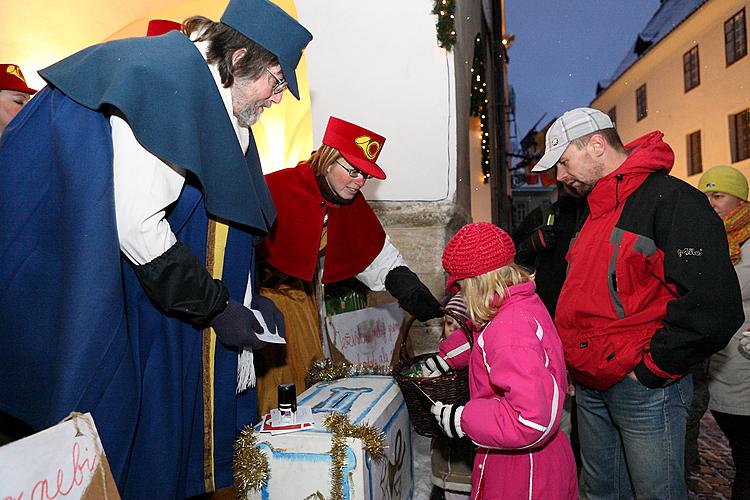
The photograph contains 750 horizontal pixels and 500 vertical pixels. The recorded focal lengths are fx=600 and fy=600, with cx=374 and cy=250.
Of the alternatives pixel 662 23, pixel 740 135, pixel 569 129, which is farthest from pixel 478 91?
pixel 662 23

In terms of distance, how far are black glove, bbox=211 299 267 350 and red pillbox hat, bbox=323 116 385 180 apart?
1059 mm

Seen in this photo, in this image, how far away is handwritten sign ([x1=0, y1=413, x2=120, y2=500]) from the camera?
98 cm

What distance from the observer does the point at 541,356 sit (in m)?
1.71

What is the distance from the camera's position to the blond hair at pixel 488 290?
1.85 meters

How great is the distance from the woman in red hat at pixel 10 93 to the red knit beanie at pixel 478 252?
2181 millimetres

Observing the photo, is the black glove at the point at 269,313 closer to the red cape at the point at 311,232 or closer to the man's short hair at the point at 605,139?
the red cape at the point at 311,232

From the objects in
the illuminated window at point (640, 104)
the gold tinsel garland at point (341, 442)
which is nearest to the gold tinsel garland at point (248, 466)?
the gold tinsel garland at point (341, 442)

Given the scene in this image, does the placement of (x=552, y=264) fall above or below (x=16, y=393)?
above

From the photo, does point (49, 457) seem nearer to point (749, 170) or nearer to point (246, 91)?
point (246, 91)

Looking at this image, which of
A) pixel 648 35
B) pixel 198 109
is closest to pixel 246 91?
pixel 198 109

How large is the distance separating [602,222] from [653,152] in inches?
12.0

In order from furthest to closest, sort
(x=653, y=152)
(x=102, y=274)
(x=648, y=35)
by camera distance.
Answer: (x=648, y=35) → (x=653, y=152) → (x=102, y=274)

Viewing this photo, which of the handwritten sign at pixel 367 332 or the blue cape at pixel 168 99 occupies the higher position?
Result: the blue cape at pixel 168 99

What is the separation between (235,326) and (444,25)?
2570mm
